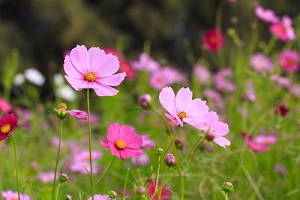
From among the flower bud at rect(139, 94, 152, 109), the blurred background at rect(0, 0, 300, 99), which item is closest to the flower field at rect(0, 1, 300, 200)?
the flower bud at rect(139, 94, 152, 109)

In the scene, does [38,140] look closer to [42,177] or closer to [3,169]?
[3,169]

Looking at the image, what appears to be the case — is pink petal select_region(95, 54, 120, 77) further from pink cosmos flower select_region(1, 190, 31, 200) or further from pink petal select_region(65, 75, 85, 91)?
pink cosmos flower select_region(1, 190, 31, 200)

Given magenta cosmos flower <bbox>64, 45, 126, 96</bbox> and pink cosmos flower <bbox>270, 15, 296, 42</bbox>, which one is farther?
pink cosmos flower <bbox>270, 15, 296, 42</bbox>

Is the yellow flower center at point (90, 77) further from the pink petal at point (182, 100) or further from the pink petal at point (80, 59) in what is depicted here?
the pink petal at point (182, 100)

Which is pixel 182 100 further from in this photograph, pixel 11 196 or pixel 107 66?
pixel 11 196

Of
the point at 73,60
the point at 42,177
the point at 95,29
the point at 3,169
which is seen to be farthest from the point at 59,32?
the point at 73,60

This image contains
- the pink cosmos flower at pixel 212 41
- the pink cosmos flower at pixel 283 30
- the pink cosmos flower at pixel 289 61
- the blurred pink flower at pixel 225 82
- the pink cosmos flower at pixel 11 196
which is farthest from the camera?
the blurred pink flower at pixel 225 82

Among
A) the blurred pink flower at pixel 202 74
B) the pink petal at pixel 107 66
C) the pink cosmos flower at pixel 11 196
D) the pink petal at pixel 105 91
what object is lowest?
the pink cosmos flower at pixel 11 196

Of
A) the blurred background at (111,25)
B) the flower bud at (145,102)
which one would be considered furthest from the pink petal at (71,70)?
the blurred background at (111,25)

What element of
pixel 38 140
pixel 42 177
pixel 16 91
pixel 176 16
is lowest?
pixel 42 177
